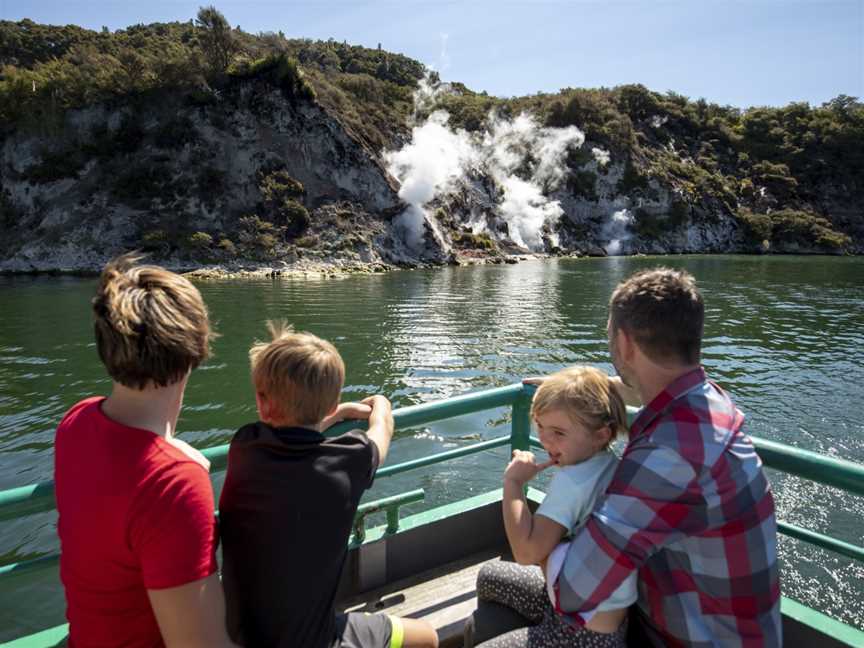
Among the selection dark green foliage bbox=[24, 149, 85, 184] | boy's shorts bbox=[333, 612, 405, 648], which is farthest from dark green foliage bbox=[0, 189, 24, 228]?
boy's shorts bbox=[333, 612, 405, 648]

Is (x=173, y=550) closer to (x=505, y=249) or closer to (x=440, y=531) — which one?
(x=440, y=531)

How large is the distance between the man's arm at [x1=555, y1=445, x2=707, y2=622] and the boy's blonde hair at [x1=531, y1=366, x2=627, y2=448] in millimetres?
298

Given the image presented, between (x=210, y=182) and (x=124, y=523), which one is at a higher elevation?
(x=210, y=182)

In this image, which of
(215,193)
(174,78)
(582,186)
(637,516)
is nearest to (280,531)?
(637,516)

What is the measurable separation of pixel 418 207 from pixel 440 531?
5038cm

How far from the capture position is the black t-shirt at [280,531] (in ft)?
5.58

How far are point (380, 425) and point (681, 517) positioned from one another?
1166 mm

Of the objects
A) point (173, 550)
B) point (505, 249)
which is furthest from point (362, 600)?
point (505, 249)

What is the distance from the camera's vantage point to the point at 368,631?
2.02m

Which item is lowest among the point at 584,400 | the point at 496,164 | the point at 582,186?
the point at 584,400

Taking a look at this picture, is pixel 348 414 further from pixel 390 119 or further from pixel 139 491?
pixel 390 119

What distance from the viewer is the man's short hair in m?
1.71

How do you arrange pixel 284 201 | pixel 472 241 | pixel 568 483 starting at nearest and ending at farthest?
1. pixel 568 483
2. pixel 284 201
3. pixel 472 241

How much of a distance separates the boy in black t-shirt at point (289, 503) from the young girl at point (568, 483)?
55 cm
